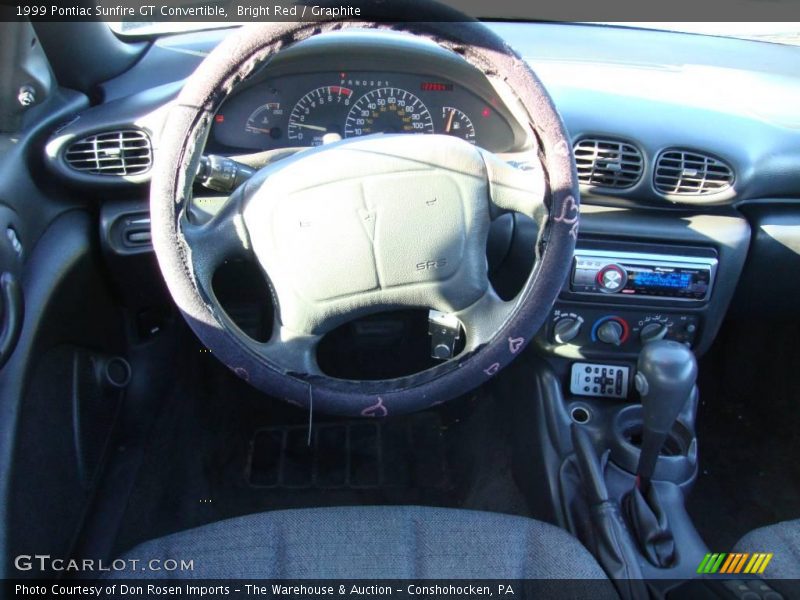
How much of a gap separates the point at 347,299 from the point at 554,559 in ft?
2.06

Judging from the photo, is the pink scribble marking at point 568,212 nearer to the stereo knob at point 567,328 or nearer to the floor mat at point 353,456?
the stereo knob at point 567,328

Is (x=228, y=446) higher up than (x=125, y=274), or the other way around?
(x=125, y=274)

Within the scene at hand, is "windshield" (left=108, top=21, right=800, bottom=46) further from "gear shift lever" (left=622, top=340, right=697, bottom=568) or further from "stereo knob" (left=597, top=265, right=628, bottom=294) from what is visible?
"gear shift lever" (left=622, top=340, right=697, bottom=568)

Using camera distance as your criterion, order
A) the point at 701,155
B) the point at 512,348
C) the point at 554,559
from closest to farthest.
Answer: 1. the point at 512,348
2. the point at 554,559
3. the point at 701,155

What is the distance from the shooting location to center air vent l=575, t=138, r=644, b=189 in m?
1.73

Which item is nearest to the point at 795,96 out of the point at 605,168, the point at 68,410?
the point at 605,168

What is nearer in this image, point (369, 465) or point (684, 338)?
point (684, 338)

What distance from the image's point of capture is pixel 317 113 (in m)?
1.83

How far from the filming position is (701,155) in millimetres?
1731

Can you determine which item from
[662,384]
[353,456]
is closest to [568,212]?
[662,384]

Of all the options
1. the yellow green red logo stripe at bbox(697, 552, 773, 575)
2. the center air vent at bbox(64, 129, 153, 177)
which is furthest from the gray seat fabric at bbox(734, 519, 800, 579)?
the center air vent at bbox(64, 129, 153, 177)

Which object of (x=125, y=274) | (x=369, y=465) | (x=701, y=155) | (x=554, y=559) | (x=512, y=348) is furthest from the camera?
(x=369, y=465)

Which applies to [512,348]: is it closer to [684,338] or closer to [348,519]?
[348,519]

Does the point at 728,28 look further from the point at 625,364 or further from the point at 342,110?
the point at 342,110
